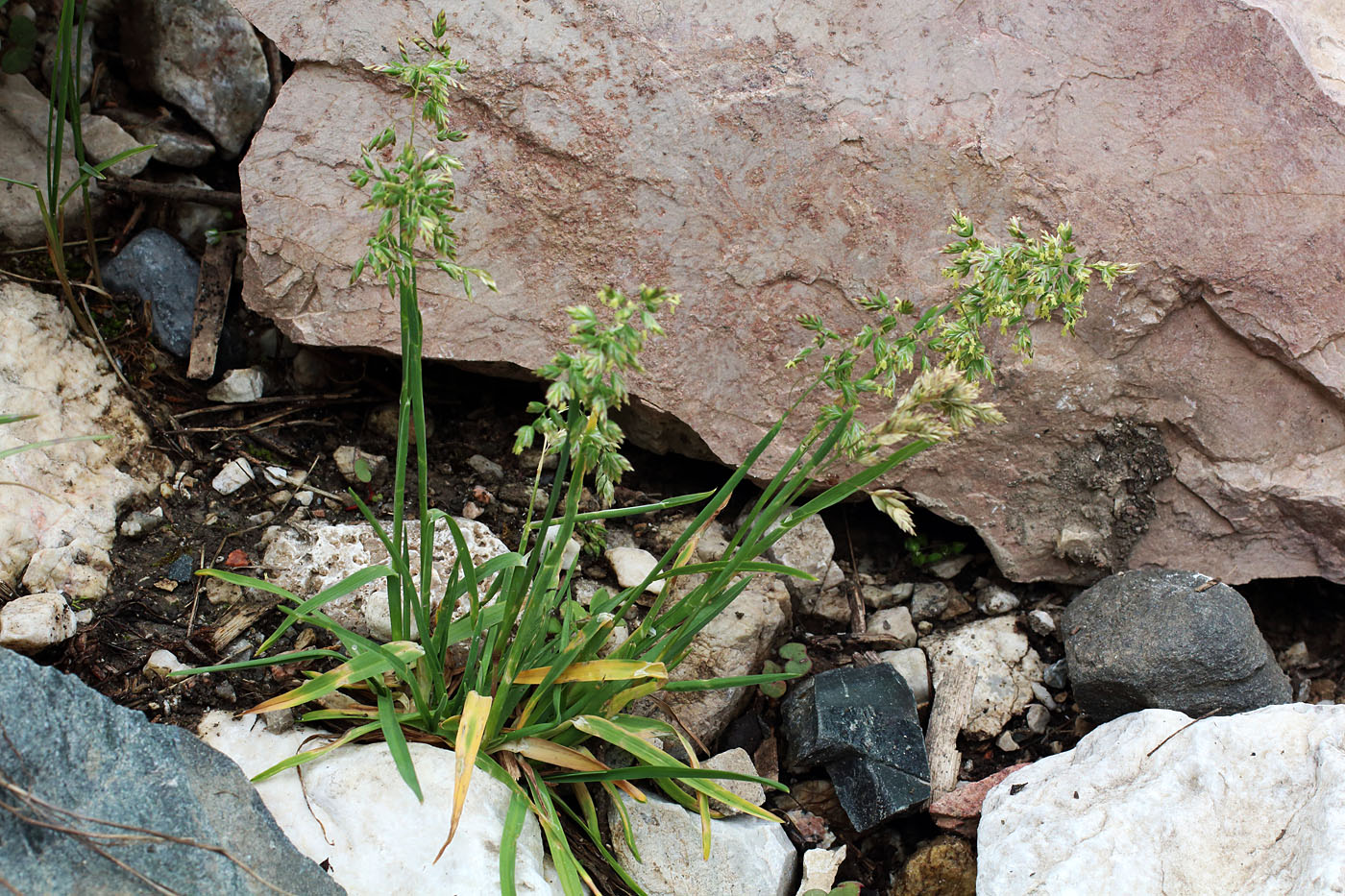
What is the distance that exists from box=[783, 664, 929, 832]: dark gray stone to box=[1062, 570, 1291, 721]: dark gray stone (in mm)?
455

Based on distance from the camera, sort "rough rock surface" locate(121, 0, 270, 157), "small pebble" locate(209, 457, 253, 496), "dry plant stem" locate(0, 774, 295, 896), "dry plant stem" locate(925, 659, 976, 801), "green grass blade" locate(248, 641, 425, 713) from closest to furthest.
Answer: "dry plant stem" locate(0, 774, 295, 896) < "green grass blade" locate(248, 641, 425, 713) < "dry plant stem" locate(925, 659, 976, 801) < "small pebble" locate(209, 457, 253, 496) < "rough rock surface" locate(121, 0, 270, 157)

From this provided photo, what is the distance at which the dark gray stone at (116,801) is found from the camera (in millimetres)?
1479

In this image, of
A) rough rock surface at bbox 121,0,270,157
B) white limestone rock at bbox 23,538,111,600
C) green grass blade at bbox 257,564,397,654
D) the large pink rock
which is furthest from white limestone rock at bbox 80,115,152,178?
green grass blade at bbox 257,564,397,654

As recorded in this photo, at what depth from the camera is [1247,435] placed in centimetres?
267

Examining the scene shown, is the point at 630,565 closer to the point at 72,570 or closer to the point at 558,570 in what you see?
the point at 558,570

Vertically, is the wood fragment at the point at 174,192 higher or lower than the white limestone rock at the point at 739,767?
higher

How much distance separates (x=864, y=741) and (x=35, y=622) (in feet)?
5.71

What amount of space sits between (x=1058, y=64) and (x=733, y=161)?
867mm

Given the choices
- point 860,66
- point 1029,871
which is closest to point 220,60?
point 860,66

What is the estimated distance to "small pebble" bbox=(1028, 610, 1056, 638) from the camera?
2758 millimetres

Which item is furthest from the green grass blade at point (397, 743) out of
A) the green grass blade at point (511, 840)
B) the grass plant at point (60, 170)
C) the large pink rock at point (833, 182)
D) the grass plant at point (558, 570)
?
the grass plant at point (60, 170)

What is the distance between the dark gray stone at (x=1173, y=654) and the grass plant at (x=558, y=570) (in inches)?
36.1

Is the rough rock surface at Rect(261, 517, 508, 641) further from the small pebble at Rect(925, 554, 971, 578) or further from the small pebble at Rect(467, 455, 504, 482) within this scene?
the small pebble at Rect(925, 554, 971, 578)

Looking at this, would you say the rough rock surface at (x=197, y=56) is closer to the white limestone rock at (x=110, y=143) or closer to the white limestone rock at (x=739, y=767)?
the white limestone rock at (x=110, y=143)
